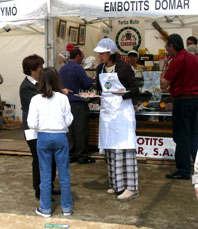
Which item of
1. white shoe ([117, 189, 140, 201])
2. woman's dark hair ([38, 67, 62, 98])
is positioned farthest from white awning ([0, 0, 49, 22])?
white shoe ([117, 189, 140, 201])

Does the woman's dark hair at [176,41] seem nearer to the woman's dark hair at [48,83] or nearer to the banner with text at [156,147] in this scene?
the banner with text at [156,147]

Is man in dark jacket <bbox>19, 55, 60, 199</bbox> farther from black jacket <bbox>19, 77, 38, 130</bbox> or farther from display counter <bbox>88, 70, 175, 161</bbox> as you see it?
display counter <bbox>88, 70, 175, 161</bbox>

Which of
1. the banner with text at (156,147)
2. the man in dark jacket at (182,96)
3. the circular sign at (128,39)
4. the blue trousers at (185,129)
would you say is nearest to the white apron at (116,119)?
the man in dark jacket at (182,96)

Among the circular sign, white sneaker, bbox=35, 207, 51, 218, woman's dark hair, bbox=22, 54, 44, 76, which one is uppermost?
the circular sign

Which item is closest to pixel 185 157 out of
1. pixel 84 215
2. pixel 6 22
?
pixel 84 215

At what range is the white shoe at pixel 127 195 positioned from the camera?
475cm

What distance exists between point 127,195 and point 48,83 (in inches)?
64.4

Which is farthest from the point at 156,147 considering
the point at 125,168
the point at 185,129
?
the point at 125,168

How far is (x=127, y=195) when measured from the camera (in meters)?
4.78

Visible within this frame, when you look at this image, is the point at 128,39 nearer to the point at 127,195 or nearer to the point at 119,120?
the point at 119,120

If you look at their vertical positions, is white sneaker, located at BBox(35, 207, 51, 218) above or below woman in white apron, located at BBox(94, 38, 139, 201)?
below

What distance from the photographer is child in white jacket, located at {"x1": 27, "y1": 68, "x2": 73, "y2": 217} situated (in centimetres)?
409

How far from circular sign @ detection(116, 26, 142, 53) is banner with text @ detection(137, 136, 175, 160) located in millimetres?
3319

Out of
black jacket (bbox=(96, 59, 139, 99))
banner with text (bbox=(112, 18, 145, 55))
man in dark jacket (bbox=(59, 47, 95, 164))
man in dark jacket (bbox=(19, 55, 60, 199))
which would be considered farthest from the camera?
banner with text (bbox=(112, 18, 145, 55))
